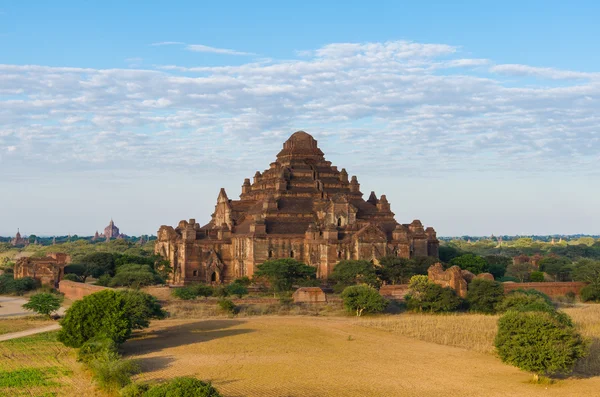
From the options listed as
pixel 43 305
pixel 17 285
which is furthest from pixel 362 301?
pixel 17 285

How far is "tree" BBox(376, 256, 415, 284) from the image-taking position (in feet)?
193

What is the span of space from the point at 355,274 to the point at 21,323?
78.1 ft

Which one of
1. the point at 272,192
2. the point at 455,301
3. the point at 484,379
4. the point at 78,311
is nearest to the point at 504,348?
the point at 484,379

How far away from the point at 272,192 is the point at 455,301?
23.6 metres

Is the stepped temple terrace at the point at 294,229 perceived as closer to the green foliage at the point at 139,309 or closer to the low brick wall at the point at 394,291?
the low brick wall at the point at 394,291

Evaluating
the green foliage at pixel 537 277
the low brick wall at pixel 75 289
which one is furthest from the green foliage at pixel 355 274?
the green foliage at pixel 537 277

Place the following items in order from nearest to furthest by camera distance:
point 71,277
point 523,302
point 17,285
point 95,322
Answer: point 95,322, point 523,302, point 17,285, point 71,277

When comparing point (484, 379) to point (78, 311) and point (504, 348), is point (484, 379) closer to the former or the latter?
point (504, 348)

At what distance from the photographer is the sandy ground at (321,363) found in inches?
1142

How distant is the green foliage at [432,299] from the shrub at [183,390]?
1113 inches

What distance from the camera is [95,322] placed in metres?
36.6

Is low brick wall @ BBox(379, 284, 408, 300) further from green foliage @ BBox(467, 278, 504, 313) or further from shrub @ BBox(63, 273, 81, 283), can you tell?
shrub @ BBox(63, 273, 81, 283)

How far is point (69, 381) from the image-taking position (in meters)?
30.4

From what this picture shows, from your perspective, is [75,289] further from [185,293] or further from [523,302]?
[523,302]
